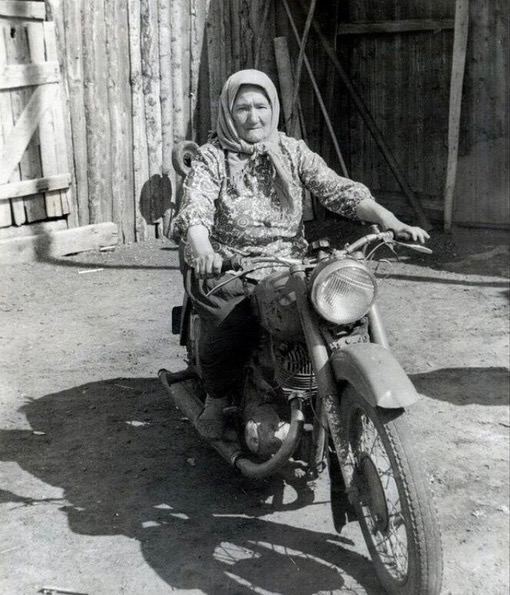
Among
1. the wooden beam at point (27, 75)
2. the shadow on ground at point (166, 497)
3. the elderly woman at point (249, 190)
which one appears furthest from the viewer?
the wooden beam at point (27, 75)

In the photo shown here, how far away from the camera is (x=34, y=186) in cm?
839

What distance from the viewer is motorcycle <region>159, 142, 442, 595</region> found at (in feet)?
9.50

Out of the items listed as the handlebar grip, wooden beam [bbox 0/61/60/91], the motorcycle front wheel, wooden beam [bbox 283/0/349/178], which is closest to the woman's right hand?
the handlebar grip

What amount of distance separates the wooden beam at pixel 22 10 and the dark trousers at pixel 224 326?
16.6 feet

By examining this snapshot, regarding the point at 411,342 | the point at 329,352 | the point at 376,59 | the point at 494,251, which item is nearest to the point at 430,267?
the point at 494,251

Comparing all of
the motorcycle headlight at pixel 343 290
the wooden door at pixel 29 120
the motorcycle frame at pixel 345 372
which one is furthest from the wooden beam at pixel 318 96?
the motorcycle headlight at pixel 343 290

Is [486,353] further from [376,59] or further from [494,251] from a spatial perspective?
[376,59]

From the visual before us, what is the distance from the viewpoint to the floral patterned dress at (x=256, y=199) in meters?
4.10

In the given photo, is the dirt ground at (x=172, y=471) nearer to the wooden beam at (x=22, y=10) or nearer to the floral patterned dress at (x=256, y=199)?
the floral patterned dress at (x=256, y=199)

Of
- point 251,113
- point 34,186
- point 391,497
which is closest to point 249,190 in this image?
point 251,113

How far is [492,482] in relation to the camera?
13.1 ft

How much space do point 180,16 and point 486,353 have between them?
17.2ft

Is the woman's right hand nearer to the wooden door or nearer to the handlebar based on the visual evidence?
the handlebar

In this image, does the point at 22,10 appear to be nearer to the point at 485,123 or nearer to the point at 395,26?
the point at 395,26
